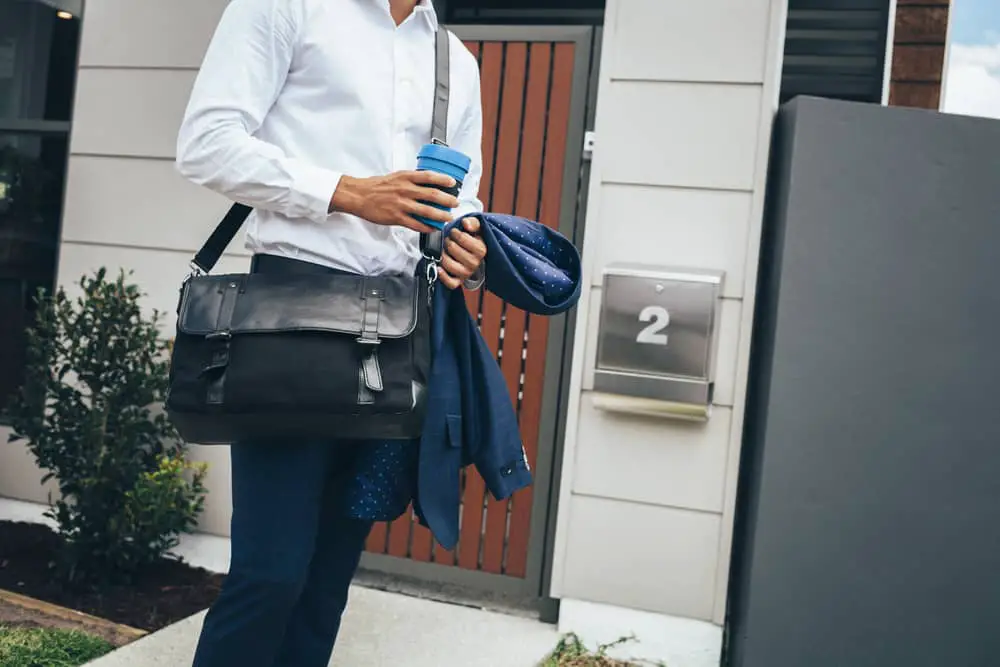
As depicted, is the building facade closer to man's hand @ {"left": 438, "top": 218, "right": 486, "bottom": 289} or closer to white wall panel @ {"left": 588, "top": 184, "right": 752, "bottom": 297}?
white wall panel @ {"left": 588, "top": 184, "right": 752, "bottom": 297}

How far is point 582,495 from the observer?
3207 millimetres

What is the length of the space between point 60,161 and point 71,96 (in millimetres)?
300

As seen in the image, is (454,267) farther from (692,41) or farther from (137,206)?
(137,206)

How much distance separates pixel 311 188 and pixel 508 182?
2003 millimetres

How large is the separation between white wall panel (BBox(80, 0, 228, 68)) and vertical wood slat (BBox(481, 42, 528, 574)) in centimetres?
126

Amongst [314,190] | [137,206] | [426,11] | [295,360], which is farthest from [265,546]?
[137,206]

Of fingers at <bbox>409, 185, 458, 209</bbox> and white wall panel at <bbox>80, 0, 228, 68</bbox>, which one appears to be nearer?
fingers at <bbox>409, 185, 458, 209</bbox>

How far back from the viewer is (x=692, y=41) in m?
3.13

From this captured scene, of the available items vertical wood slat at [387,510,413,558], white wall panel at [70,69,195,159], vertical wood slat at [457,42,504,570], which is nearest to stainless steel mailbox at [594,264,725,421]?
vertical wood slat at [457,42,504,570]

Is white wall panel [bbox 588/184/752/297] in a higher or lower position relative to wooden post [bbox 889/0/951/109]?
lower

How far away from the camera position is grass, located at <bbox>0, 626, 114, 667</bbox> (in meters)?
2.53

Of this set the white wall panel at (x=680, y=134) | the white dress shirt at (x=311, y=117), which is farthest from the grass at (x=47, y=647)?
the white wall panel at (x=680, y=134)

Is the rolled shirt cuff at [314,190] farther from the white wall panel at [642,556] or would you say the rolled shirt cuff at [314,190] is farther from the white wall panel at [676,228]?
the white wall panel at [642,556]

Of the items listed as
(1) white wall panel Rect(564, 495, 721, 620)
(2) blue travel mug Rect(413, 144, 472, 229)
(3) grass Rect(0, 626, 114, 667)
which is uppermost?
(2) blue travel mug Rect(413, 144, 472, 229)
